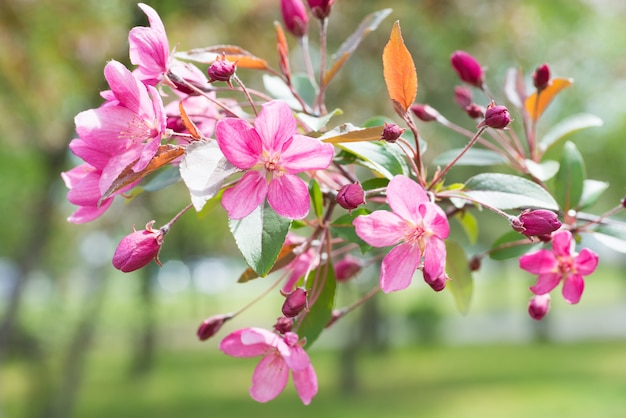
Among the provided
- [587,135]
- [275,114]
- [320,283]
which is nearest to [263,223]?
[275,114]

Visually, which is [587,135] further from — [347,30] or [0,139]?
[0,139]

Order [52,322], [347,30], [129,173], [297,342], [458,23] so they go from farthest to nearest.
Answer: [52,322]
[347,30]
[458,23]
[297,342]
[129,173]

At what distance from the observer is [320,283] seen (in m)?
0.81

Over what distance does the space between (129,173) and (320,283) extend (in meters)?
0.29

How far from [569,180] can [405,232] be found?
1.35ft

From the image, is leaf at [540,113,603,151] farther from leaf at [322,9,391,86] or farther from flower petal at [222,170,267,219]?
flower petal at [222,170,267,219]

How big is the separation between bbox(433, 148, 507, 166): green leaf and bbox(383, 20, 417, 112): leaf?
0.78 feet

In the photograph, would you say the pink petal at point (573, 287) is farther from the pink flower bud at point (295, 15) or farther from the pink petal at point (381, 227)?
the pink flower bud at point (295, 15)

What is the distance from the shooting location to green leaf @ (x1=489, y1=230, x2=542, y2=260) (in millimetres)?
875

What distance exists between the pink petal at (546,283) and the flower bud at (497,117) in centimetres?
20

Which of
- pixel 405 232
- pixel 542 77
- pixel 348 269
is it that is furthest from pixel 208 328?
pixel 542 77

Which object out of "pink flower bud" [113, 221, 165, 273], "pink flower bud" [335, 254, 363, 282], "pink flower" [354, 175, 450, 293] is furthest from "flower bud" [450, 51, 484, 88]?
"pink flower bud" [113, 221, 165, 273]

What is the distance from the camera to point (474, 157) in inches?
37.9

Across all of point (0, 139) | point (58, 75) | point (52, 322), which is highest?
point (58, 75)
